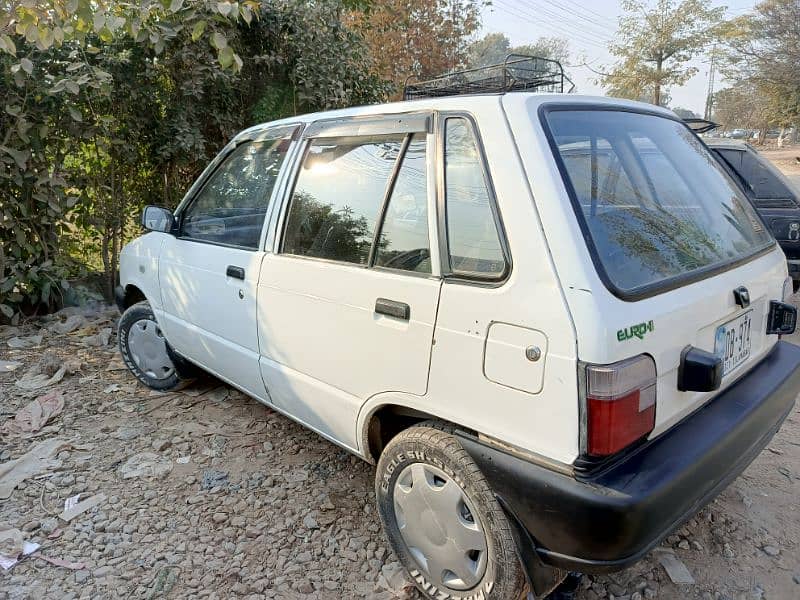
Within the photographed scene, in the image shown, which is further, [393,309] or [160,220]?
[160,220]

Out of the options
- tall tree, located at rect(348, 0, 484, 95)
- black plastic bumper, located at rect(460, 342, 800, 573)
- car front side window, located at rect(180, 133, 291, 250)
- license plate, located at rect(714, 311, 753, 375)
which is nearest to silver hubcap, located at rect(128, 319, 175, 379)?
car front side window, located at rect(180, 133, 291, 250)

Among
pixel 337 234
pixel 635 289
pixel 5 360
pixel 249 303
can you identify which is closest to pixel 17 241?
pixel 5 360

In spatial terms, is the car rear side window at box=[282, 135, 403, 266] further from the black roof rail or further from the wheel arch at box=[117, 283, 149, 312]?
the black roof rail

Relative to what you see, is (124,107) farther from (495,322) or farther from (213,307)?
(495,322)

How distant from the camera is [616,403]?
1576mm

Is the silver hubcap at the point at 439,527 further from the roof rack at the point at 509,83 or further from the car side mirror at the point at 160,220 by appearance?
the car side mirror at the point at 160,220

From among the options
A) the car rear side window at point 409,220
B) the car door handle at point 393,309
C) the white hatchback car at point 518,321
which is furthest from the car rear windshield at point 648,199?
the car door handle at point 393,309

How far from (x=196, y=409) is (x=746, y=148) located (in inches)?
219

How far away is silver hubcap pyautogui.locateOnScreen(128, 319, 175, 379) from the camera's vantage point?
3883mm

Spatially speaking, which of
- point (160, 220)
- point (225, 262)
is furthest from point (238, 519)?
point (160, 220)

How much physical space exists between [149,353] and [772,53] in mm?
32281

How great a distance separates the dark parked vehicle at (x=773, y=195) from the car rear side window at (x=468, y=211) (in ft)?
14.5

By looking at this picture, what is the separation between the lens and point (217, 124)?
617 cm

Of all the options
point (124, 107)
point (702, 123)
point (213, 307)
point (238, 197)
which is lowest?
point (213, 307)
